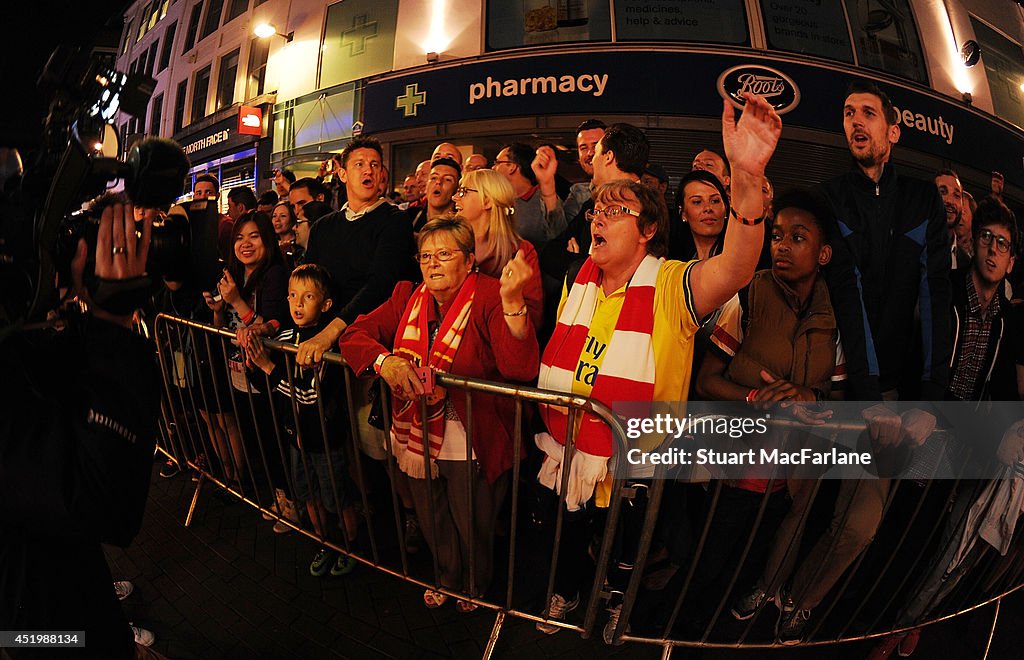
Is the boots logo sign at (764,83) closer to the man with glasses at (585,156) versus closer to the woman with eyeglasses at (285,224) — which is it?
the man with glasses at (585,156)

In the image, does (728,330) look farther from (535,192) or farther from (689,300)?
(535,192)

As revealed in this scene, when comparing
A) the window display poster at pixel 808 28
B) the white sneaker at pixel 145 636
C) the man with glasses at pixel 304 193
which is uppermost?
the window display poster at pixel 808 28

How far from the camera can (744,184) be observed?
4.74 feet

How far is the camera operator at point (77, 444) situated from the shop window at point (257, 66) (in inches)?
259

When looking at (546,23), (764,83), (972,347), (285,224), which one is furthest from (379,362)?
(764,83)

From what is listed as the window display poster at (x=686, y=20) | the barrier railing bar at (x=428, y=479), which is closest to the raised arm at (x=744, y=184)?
the barrier railing bar at (x=428, y=479)

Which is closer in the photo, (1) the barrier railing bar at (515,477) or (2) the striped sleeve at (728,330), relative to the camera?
(1) the barrier railing bar at (515,477)

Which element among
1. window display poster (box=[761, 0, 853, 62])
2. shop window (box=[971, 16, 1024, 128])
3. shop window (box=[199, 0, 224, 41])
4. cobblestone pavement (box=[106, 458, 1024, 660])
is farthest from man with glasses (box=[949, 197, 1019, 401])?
shop window (box=[199, 0, 224, 41])

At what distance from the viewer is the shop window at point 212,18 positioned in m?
6.43

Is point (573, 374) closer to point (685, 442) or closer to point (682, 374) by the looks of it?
point (682, 374)

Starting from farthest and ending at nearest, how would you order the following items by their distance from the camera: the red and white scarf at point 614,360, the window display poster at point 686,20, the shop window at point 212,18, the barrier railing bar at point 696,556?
the window display poster at point 686,20 → the shop window at point 212,18 → the red and white scarf at point 614,360 → the barrier railing bar at point 696,556

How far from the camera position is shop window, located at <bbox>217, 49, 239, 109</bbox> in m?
6.66

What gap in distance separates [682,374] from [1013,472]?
1.44 meters

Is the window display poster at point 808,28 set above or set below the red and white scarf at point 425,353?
above
